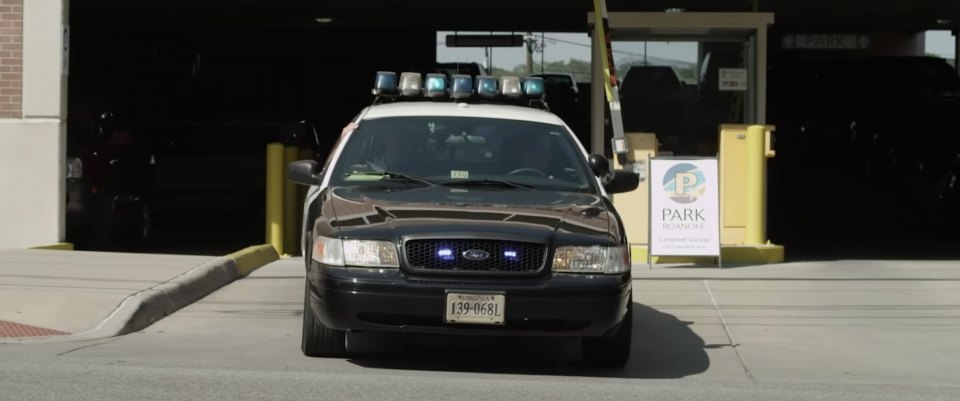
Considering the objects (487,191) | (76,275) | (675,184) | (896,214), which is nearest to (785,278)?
(675,184)

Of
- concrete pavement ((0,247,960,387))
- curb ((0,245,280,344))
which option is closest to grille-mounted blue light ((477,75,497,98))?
concrete pavement ((0,247,960,387))

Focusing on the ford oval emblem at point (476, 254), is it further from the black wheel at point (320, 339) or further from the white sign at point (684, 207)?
the white sign at point (684, 207)

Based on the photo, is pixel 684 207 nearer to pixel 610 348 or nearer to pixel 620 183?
pixel 620 183

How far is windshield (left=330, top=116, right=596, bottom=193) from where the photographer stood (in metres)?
7.95

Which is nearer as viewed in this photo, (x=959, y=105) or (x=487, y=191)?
(x=487, y=191)

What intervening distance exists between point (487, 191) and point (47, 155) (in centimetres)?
627

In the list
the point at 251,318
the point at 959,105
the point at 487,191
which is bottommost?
the point at 251,318

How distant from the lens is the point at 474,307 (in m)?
6.67

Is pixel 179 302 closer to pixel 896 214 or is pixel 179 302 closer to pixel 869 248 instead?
pixel 869 248

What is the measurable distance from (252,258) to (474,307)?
559 centimetres

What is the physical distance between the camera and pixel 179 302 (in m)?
9.53

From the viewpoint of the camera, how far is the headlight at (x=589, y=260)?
679 cm

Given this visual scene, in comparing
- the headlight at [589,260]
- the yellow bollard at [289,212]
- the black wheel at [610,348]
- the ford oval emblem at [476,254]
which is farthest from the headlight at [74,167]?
the headlight at [589,260]

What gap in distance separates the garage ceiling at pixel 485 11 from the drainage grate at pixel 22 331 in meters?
8.86
